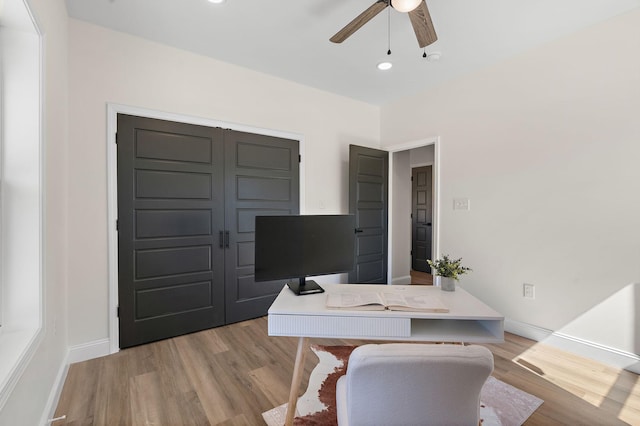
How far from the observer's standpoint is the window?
1.40m

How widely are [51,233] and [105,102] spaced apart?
1.26 meters

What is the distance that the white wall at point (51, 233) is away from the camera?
1340 mm

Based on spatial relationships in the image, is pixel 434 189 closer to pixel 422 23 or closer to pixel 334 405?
pixel 422 23

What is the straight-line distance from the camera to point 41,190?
152cm

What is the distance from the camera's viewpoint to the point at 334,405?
5.70 ft

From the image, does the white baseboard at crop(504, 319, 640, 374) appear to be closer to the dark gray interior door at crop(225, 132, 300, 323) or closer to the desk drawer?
the desk drawer

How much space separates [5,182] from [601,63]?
422 cm

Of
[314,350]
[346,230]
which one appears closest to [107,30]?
[346,230]

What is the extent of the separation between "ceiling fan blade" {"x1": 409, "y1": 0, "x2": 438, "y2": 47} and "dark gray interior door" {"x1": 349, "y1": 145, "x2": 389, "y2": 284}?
1.90m

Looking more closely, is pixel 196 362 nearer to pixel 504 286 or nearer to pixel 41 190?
pixel 41 190

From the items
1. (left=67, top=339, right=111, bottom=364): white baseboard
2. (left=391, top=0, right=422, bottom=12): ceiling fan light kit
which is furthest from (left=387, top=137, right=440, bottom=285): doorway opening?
(left=67, top=339, right=111, bottom=364): white baseboard

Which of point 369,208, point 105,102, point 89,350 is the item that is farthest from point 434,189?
point 89,350

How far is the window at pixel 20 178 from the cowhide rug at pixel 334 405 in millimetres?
1426

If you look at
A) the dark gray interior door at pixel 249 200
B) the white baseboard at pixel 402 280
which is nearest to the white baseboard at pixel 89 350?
the dark gray interior door at pixel 249 200
